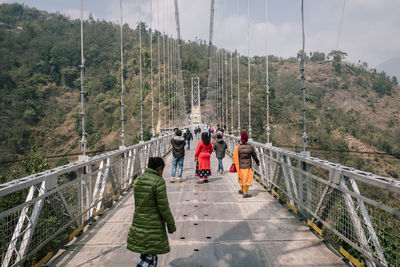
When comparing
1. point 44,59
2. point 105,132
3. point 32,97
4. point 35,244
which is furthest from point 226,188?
point 44,59

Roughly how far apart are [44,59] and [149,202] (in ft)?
241

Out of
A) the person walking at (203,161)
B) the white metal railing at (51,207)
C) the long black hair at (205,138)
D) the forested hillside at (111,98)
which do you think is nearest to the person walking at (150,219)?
the white metal railing at (51,207)

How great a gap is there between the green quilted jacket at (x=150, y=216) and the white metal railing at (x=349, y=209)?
62.5 inches

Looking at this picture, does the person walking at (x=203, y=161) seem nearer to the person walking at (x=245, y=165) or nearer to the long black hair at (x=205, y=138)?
the long black hair at (x=205, y=138)

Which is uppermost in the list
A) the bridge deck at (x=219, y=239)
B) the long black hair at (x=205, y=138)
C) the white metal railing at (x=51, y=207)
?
the long black hair at (x=205, y=138)

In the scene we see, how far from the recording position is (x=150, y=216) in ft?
7.78

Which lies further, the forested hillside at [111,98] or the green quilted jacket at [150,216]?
the forested hillside at [111,98]

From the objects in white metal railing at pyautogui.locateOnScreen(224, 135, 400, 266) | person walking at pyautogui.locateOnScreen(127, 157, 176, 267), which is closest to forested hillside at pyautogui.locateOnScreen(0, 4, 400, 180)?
white metal railing at pyautogui.locateOnScreen(224, 135, 400, 266)

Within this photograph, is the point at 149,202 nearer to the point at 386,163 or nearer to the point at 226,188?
the point at 226,188

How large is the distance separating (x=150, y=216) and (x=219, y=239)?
1.39 meters

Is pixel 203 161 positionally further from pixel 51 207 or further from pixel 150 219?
pixel 150 219

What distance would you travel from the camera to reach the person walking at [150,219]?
2342mm

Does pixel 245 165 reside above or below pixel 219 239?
above

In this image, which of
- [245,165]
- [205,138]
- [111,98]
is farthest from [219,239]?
[111,98]
